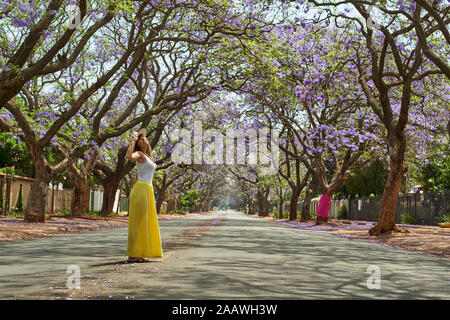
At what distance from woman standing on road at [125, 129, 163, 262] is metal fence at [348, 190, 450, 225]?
92.7 feet

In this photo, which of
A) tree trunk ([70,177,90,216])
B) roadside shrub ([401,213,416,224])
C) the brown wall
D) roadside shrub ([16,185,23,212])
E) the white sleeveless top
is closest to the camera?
the white sleeveless top

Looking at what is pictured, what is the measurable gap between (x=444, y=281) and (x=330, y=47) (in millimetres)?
17141

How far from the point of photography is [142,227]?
8.41 meters

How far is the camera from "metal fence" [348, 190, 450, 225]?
33.5 metres

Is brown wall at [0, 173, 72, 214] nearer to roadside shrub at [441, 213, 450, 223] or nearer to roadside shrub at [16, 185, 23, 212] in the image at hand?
roadside shrub at [16, 185, 23, 212]

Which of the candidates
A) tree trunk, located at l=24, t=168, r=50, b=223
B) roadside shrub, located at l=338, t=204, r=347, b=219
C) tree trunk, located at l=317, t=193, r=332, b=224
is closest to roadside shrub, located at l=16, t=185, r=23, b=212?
tree trunk, located at l=24, t=168, r=50, b=223

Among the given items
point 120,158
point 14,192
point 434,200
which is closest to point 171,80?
point 120,158

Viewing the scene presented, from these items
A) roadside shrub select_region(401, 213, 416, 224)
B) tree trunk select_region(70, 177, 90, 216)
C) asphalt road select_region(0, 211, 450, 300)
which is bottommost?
asphalt road select_region(0, 211, 450, 300)

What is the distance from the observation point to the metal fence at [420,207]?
33.5 meters

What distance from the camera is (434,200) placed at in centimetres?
3450

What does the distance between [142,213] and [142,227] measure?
0.74 feet

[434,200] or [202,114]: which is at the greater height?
[202,114]

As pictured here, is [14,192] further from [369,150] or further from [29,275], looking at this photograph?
[29,275]
